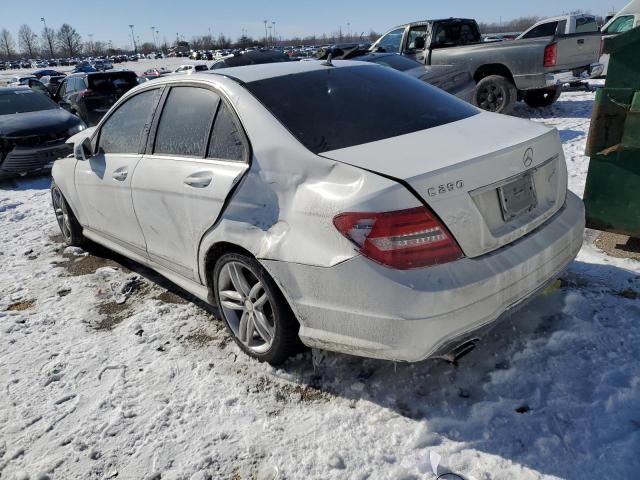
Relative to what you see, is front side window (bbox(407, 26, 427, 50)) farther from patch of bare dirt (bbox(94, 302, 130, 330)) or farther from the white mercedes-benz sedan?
patch of bare dirt (bbox(94, 302, 130, 330))

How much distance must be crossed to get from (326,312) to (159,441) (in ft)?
3.41

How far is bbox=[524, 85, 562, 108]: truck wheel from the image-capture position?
35.6ft

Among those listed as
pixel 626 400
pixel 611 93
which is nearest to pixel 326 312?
pixel 626 400

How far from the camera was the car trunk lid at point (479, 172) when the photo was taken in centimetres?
219

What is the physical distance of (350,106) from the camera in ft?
9.50

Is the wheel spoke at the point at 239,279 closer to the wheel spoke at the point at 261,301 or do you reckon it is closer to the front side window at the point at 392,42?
the wheel spoke at the point at 261,301

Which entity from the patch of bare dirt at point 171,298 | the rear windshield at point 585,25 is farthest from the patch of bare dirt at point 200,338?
the rear windshield at point 585,25

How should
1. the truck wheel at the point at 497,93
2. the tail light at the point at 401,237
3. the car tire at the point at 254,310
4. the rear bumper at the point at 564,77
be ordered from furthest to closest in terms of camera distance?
1. the truck wheel at the point at 497,93
2. the rear bumper at the point at 564,77
3. the car tire at the point at 254,310
4. the tail light at the point at 401,237

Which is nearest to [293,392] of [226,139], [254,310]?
[254,310]

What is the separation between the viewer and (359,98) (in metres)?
2.99

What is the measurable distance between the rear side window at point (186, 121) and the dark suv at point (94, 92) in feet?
35.1

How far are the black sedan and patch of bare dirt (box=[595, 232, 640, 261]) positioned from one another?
8.38 metres

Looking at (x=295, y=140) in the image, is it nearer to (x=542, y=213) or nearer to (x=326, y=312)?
(x=326, y=312)

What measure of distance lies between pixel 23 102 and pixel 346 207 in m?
10.2
